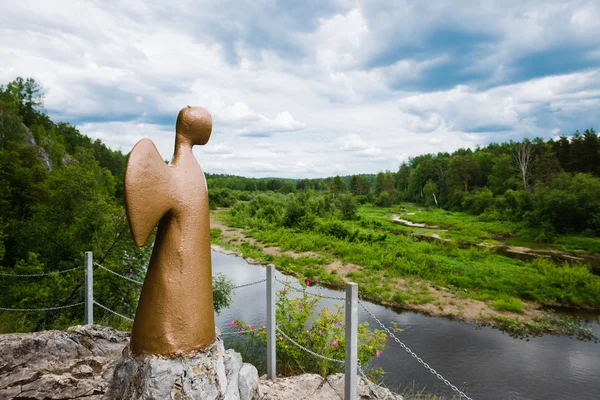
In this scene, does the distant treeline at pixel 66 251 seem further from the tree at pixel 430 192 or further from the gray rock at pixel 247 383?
the tree at pixel 430 192

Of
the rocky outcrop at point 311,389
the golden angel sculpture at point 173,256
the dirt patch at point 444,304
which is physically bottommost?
the dirt patch at point 444,304

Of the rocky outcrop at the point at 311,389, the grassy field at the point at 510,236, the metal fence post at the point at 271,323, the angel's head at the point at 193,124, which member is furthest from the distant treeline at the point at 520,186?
the angel's head at the point at 193,124

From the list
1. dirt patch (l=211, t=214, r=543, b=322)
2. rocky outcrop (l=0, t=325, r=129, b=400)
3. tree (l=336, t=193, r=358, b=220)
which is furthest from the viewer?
tree (l=336, t=193, r=358, b=220)

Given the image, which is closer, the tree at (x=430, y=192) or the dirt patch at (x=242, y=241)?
the dirt patch at (x=242, y=241)

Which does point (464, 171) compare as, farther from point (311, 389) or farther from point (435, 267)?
point (311, 389)

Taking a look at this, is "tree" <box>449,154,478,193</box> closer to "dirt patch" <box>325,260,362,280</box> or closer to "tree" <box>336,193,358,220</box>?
"tree" <box>336,193,358,220</box>

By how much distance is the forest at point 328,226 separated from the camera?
785 centimetres

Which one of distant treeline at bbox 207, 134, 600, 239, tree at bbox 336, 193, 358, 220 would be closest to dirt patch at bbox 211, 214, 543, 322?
distant treeline at bbox 207, 134, 600, 239

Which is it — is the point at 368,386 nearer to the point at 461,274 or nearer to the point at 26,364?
the point at 26,364

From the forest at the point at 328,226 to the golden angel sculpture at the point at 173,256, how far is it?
4.98m

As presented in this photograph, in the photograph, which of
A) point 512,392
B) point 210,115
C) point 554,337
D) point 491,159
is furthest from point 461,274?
point 491,159

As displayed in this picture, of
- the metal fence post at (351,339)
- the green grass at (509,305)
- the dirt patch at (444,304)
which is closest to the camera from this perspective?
the metal fence post at (351,339)

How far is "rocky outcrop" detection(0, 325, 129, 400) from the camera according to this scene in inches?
159

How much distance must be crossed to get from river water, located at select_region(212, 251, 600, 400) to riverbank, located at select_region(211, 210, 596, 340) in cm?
65
